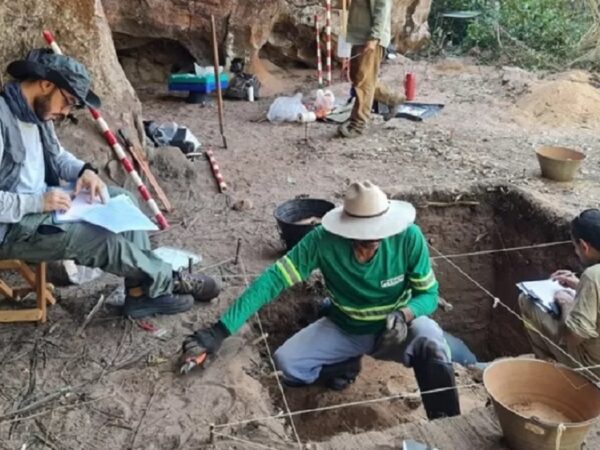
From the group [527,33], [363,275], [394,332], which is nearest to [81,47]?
[363,275]

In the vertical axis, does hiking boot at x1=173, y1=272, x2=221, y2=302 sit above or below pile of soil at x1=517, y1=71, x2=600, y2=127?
above

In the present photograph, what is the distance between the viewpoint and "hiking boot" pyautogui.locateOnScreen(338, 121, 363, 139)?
8047 mm

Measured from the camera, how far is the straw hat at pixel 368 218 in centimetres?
359

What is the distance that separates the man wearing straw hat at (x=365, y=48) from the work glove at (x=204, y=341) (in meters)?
4.63

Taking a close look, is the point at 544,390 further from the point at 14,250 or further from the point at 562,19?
the point at 562,19

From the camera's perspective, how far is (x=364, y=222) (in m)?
3.64

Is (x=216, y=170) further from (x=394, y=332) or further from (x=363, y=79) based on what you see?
(x=394, y=332)

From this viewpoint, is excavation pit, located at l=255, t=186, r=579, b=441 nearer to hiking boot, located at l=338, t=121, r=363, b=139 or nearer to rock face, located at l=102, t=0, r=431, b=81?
hiking boot, located at l=338, t=121, r=363, b=139

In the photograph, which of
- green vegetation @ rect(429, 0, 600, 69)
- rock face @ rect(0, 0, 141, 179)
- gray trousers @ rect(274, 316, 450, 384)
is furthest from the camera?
green vegetation @ rect(429, 0, 600, 69)

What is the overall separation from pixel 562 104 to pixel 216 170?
15.0ft

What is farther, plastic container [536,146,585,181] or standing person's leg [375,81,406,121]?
standing person's leg [375,81,406,121]

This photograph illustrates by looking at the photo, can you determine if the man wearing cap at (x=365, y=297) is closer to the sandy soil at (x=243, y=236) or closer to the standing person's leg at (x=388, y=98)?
the sandy soil at (x=243, y=236)

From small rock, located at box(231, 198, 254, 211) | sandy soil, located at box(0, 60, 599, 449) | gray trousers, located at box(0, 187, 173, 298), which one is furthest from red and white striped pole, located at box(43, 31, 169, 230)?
gray trousers, located at box(0, 187, 173, 298)

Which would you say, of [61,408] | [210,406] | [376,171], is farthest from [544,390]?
[376,171]
